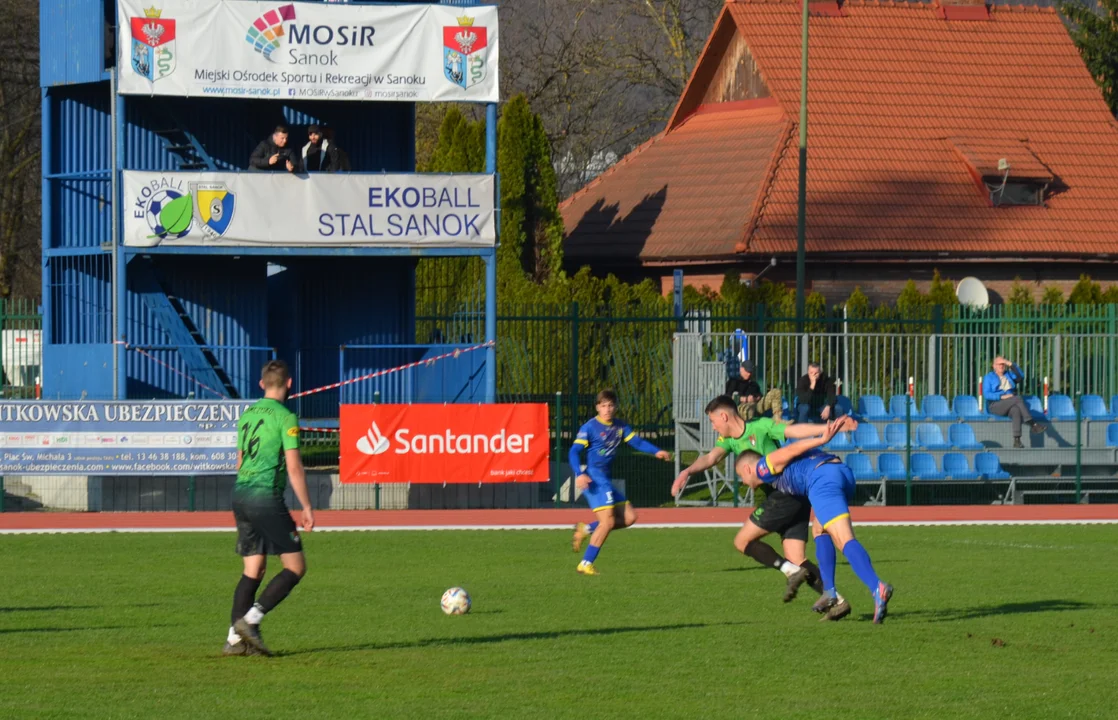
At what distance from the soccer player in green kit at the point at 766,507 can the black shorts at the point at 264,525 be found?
323 centimetres

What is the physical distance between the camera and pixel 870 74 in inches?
1698

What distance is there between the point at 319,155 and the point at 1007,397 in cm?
1048

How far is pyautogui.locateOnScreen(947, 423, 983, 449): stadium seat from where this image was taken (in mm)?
23891

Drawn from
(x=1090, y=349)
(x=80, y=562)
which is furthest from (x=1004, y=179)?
(x=80, y=562)

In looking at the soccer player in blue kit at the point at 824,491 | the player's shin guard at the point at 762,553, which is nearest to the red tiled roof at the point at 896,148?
the player's shin guard at the point at 762,553

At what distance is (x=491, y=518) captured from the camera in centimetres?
2164

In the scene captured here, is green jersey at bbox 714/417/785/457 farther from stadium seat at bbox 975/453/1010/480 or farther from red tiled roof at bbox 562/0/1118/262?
red tiled roof at bbox 562/0/1118/262

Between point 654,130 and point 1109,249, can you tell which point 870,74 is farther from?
point 654,130

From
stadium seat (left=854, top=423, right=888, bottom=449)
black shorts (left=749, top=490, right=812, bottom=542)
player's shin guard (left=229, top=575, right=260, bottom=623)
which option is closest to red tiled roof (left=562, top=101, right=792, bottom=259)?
stadium seat (left=854, top=423, right=888, bottom=449)

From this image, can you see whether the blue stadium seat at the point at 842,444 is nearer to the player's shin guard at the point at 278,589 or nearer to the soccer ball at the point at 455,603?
the soccer ball at the point at 455,603

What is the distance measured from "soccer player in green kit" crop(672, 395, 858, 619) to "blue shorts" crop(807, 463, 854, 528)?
0.40m

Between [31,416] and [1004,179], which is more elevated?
[1004,179]

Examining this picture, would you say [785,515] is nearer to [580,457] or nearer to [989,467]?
[580,457]

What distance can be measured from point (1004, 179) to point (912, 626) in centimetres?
3120
